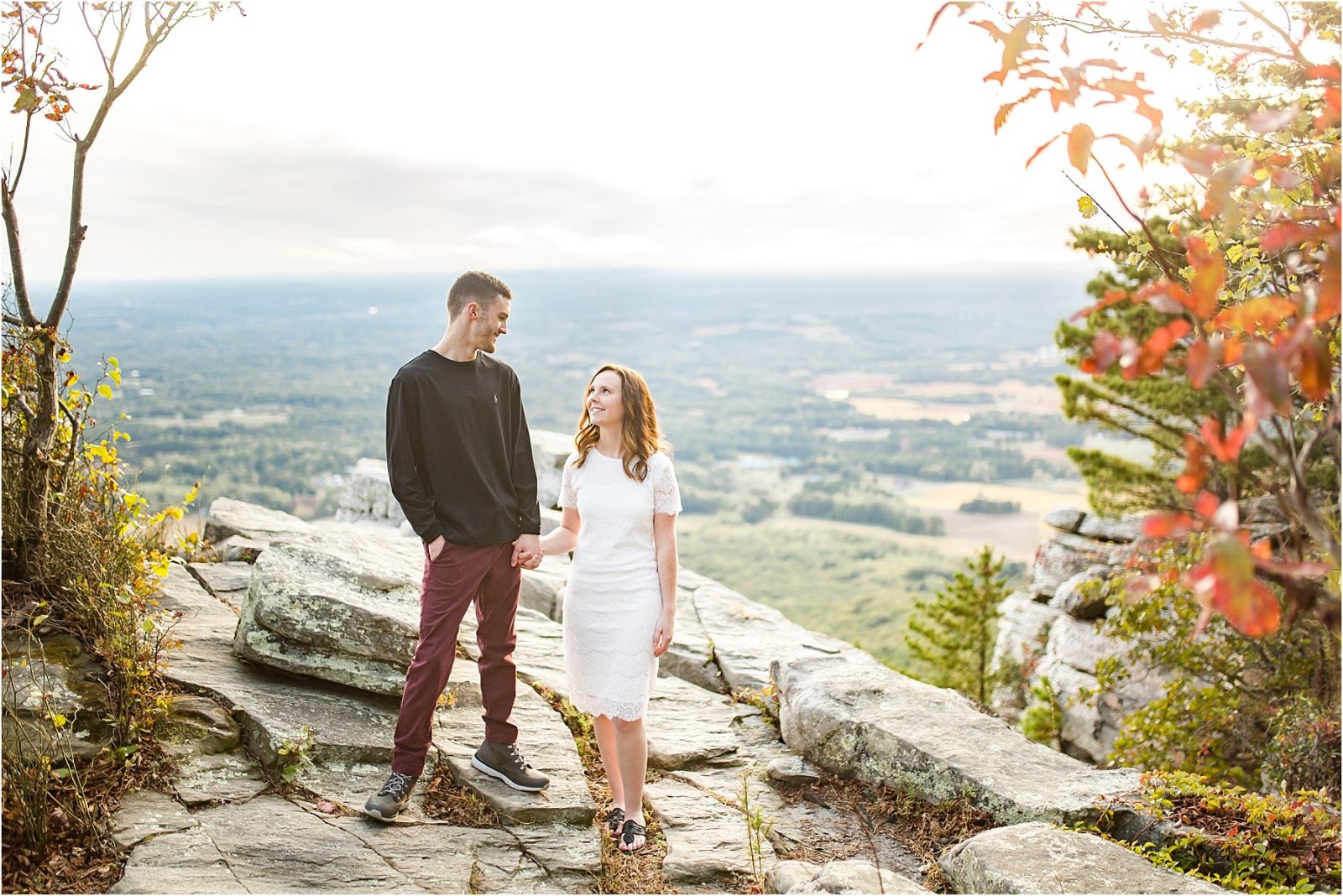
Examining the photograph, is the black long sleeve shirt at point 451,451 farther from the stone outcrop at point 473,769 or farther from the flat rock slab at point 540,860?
the flat rock slab at point 540,860

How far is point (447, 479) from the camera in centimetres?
427

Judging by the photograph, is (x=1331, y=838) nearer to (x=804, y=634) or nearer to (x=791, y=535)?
(x=804, y=634)

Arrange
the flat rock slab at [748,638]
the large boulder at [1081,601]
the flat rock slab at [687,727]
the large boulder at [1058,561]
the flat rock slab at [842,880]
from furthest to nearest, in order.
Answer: the large boulder at [1058,561] < the large boulder at [1081,601] < the flat rock slab at [748,638] < the flat rock slab at [687,727] < the flat rock slab at [842,880]

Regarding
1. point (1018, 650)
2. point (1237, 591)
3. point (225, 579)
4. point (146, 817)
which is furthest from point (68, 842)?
point (1018, 650)

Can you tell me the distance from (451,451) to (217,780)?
191cm

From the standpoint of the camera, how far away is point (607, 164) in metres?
111

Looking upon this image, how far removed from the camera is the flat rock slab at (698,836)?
4.34 metres

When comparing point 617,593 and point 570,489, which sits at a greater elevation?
point 570,489

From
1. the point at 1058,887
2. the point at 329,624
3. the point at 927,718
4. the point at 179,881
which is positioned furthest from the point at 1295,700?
the point at 179,881

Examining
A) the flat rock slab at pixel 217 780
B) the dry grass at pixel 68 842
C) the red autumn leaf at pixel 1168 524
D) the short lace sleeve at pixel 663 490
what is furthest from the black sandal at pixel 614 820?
the red autumn leaf at pixel 1168 524

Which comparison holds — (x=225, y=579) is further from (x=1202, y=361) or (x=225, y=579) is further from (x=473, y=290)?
(x=1202, y=361)

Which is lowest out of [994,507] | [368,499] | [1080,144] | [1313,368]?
[994,507]

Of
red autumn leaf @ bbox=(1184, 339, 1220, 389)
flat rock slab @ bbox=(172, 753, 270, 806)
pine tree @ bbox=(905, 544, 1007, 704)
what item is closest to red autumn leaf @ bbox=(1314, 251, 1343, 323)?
red autumn leaf @ bbox=(1184, 339, 1220, 389)

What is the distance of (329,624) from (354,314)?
57.4 m
